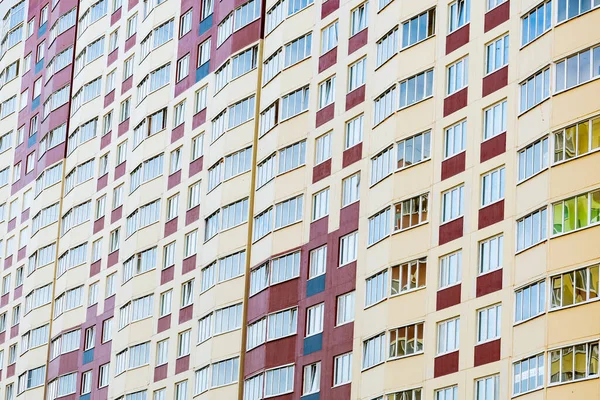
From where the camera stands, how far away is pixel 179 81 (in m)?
92.6

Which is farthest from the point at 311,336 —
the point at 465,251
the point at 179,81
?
the point at 179,81

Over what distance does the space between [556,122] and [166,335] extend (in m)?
34.8

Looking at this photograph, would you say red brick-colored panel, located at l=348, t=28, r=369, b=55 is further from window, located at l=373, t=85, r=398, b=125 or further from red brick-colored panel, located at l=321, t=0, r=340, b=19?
window, located at l=373, t=85, r=398, b=125

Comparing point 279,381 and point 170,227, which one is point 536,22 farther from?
point 170,227

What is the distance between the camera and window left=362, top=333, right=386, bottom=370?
6850cm

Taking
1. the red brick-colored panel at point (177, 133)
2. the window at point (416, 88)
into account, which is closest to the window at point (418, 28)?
the window at point (416, 88)

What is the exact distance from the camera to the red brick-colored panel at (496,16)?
6512cm

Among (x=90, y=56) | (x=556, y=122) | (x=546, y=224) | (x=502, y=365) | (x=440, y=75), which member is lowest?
(x=502, y=365)

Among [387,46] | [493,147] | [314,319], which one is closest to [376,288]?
[314,319]

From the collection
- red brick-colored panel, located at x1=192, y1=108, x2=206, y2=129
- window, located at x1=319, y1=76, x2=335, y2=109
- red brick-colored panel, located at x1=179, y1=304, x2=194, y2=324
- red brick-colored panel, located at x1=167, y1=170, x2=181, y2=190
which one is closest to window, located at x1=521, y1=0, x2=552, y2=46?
window, located at x1=319, y1=76, x2=335, y2=109

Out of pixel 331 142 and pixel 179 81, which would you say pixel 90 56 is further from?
pixel 331 142

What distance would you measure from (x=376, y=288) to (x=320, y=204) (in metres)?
7.43

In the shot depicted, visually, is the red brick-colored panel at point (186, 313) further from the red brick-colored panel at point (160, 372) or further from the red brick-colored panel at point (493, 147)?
the red brick-colored panel at point (493, 147)

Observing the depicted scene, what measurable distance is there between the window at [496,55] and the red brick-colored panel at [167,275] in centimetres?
2927
